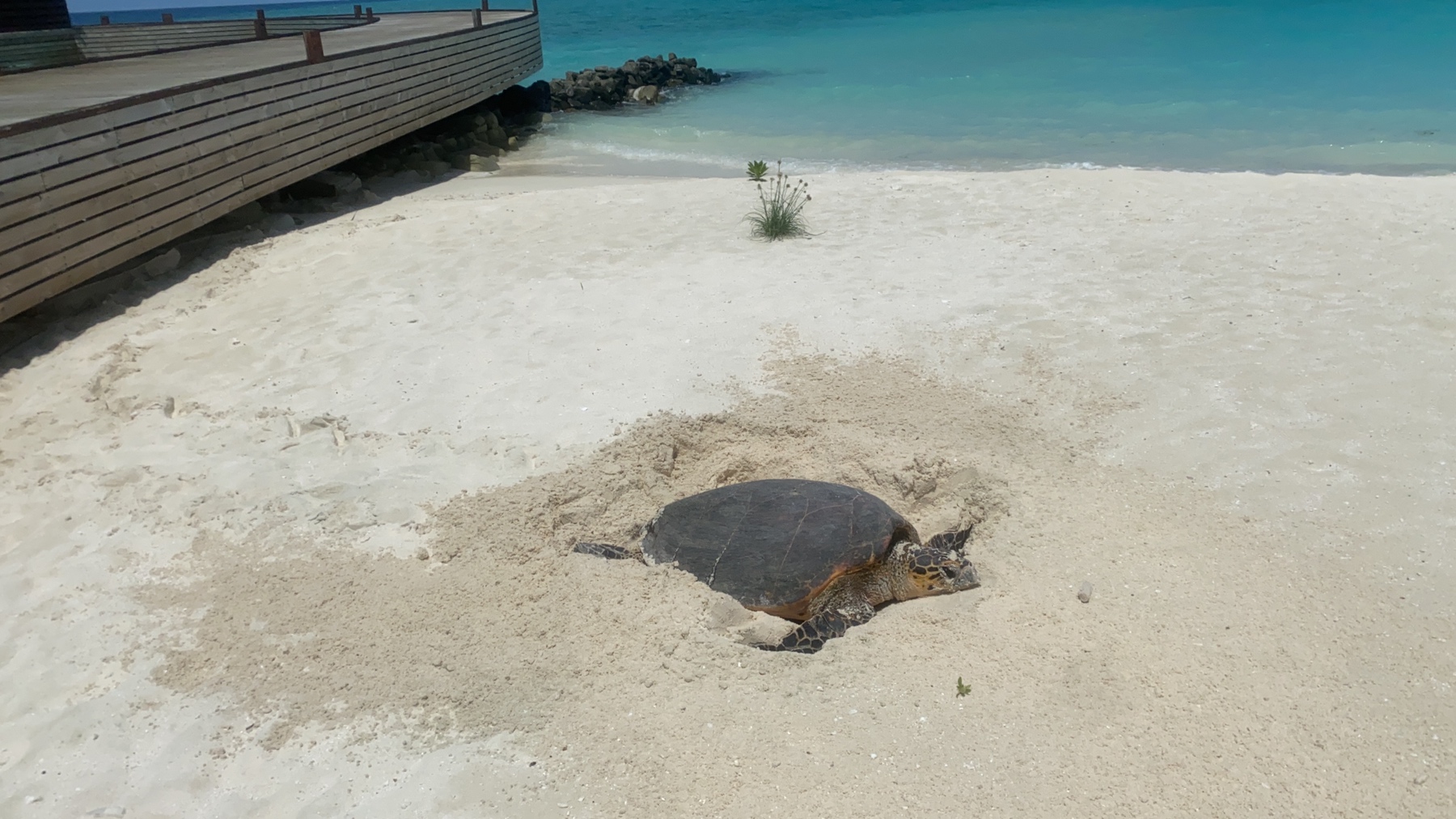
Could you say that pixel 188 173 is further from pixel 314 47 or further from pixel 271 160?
pixel 314 47

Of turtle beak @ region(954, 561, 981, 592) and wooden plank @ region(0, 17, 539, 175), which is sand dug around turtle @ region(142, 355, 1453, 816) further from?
wooden plank @ region(0, 17, 539, 175)

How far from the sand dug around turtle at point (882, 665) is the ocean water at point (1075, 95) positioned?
9850 mm

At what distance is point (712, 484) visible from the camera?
4328mm

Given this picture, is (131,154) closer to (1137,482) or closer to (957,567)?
(957,567)

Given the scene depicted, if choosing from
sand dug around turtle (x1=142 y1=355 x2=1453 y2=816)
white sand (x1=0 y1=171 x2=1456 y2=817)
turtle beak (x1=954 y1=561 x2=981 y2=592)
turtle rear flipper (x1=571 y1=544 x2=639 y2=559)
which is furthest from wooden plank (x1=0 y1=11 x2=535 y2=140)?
turtle beak (x1=954 y1=561 x2=981 y2=592)

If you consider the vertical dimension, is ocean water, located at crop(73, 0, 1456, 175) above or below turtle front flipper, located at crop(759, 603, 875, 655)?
above

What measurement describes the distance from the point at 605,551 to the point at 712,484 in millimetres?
841

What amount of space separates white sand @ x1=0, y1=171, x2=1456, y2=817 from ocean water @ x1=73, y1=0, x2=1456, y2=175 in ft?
22.9

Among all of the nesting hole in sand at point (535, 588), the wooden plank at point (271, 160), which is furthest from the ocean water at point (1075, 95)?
the nesting hole in sand at point (535, 588)

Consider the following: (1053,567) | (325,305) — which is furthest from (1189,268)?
(325,305)

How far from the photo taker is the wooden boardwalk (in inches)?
213

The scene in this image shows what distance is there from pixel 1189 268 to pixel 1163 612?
Answer: 411 cm

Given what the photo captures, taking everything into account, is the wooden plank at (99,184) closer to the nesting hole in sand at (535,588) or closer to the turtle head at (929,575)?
the nesting hole in sand at (535,588)

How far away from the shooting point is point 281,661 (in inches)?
122
